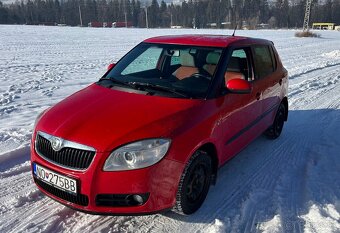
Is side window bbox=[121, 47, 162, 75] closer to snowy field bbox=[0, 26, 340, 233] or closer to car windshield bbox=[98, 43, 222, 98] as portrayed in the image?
car windshield bbox=[98, 43, 222, 98]

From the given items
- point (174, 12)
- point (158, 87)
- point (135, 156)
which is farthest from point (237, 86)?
point (174, 12)

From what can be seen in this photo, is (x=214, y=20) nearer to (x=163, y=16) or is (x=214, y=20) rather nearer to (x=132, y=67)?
(x=163, y=16)

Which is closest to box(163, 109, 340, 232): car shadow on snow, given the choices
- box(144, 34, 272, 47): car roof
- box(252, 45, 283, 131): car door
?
box(252, 45, 283, 131): car door

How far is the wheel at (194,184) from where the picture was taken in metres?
3.07

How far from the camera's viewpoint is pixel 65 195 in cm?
292

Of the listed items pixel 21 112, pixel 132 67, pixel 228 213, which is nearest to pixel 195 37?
pixel 132 67

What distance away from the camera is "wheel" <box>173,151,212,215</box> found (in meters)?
3.07

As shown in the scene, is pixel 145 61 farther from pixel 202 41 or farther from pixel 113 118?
pixel 113 118

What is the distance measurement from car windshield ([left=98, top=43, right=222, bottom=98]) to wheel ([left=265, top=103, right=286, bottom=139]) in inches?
78.9

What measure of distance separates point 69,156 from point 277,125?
377 cm

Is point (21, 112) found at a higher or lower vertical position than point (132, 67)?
lower

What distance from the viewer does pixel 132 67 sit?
432 cm

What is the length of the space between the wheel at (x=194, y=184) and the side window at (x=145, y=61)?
1512mm

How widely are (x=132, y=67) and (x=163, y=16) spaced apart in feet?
392
